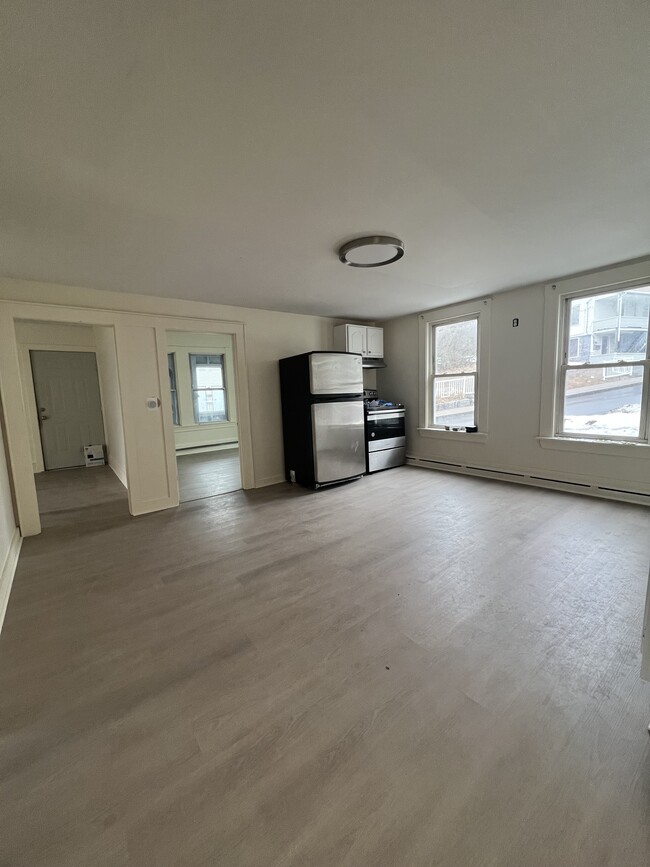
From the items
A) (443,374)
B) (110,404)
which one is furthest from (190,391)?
(443,374)

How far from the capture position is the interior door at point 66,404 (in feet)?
18.7

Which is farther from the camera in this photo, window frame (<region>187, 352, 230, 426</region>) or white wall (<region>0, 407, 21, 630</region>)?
window frame (<region>187, 352, 230, 426</region>)

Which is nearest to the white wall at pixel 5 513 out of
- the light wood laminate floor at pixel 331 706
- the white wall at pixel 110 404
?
the light wood laminate floor at pixel 331 706

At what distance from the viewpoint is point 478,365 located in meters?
4.64

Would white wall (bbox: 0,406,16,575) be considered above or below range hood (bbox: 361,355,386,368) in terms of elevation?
below

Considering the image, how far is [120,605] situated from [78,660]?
0.44 m

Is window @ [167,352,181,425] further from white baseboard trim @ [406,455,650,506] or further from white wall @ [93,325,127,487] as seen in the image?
white baseboard trim @ [406,455,650,506]

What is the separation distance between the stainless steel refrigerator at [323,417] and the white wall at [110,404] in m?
2.31

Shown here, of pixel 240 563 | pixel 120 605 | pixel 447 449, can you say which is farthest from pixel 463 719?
pixel 447 449

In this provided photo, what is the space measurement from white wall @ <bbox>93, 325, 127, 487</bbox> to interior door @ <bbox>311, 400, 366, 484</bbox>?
2.66m

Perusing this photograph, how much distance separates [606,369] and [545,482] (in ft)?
4.63

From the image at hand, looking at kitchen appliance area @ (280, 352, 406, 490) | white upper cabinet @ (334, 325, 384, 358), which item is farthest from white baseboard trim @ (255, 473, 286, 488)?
white upper cabinet @ (334, 325, 384, 358)

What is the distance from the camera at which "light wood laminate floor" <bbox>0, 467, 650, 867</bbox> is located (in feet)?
3.23

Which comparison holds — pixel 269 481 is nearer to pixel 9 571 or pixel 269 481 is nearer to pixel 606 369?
pixel 9 571
